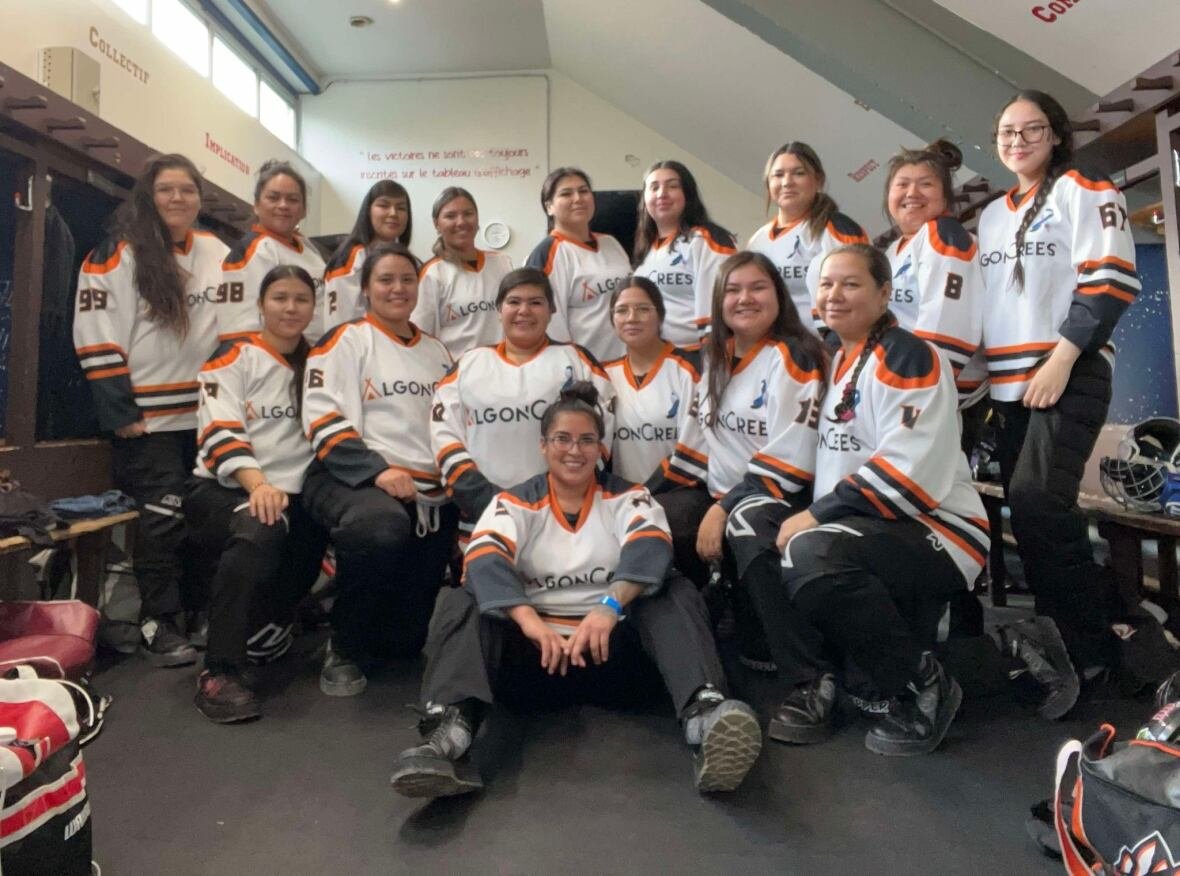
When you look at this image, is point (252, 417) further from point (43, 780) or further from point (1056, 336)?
point (1056, 336)

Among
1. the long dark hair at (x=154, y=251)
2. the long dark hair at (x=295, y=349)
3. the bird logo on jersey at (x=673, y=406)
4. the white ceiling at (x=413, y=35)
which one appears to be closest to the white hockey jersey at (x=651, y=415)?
the bird logo on jersey at (x=673, y=406)

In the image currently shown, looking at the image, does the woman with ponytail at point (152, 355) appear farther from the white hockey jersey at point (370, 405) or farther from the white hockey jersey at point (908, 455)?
the white hockey jersey at point (908, 455)

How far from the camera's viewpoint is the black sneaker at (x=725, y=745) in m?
1.47

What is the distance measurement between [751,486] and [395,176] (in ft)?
21.8

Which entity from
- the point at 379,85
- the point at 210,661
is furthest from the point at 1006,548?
the point at 379,85

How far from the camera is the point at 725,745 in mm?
1485

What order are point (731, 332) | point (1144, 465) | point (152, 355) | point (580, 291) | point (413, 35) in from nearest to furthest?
point (731, 332) → point (1144, 465) → point (152, 355) → point (580, 291) → point (413, 35)

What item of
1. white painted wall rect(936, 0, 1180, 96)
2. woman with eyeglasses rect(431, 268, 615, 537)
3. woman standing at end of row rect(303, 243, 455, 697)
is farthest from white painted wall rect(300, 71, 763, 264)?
woman with eyeglasses rect(431, 268, 615, 537)

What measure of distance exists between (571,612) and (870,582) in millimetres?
681

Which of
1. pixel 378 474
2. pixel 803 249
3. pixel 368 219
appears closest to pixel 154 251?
pixel 368 219

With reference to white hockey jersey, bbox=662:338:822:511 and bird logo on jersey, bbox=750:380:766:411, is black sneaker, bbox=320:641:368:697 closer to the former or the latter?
white hockey jersey, bbox=662:338:822:511

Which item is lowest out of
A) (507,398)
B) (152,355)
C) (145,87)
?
(507,398)

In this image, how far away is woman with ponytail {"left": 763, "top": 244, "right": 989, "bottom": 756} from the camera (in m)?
1.76

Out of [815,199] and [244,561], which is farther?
[815,199]
